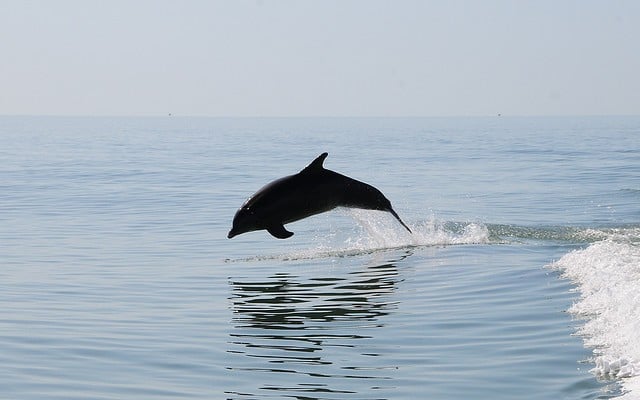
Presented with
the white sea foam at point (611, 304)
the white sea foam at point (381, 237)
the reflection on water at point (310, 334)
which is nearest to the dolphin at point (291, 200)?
the reflection on water at point (310, 334)

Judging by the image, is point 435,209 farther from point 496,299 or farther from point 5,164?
point 5,164

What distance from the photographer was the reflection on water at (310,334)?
9344 mm

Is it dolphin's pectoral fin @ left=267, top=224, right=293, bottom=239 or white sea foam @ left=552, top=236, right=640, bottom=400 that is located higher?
dolphin's pectoral fin @ left=267, top=224, right=293, bottom=239

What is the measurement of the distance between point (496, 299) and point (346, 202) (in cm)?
412

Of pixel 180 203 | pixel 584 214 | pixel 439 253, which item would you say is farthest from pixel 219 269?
pixel 180 203

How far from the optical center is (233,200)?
113 ft

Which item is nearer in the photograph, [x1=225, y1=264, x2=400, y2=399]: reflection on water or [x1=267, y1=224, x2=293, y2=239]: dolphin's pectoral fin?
[x1=225, y1=264, x2=400, y2=399]: reflection on water

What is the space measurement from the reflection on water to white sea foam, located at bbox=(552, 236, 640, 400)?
1.88 metres

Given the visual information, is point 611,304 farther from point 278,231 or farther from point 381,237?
point 381,237

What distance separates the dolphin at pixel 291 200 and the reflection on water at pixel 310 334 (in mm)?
805

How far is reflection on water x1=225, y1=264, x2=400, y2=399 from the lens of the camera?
9.34m

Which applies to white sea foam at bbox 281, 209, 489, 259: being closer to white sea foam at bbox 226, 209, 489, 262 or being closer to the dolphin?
white sea foam at bbox 226, 209, 489, 262

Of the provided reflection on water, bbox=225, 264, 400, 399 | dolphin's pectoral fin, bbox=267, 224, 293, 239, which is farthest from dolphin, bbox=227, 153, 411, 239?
reflection on water, bbox=225, 264, 400, 399

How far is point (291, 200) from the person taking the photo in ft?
53.9
